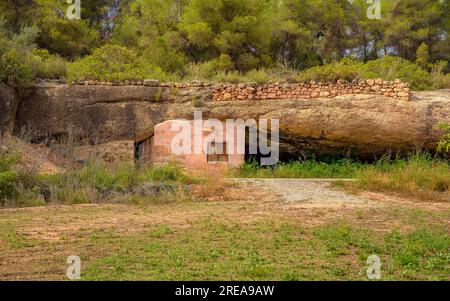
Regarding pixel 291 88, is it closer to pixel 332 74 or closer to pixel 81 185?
pixel 332 74

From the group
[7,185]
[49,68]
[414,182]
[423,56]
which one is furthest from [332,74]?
[423,56]

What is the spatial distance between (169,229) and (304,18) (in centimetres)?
1911

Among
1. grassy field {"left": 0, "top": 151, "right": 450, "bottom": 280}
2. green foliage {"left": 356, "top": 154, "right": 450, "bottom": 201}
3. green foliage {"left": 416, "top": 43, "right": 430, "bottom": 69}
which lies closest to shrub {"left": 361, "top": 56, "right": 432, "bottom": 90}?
grassy field {"left": 0, "top": 151, "right": 450, "bottom": 280}

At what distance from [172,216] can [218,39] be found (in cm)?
1222

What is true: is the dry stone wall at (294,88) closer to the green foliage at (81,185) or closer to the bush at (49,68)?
the bush at (49,68)

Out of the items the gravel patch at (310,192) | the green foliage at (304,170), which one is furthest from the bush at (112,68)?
the gravel patch at (310,192)

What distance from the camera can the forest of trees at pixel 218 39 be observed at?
53.5 feet

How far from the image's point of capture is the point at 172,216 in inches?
347

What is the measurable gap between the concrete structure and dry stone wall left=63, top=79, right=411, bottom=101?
3.34ft

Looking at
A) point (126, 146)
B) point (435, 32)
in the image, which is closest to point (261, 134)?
point (126, 146)

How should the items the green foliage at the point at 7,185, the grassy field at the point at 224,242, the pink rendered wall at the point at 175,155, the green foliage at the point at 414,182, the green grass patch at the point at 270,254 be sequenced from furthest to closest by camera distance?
the pink rendered wall at the point at 175,155 → the green foliage at the point at 414,182 → the green foliage at the point at 7,185 → the grassy field at the point at 224,242 → the green grass patch at the point at 270,254

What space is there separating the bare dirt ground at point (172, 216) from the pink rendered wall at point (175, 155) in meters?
2.77

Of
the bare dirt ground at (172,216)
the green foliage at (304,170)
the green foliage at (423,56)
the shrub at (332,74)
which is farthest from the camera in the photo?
the green foliage at (423,56)

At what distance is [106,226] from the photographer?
7895mm
